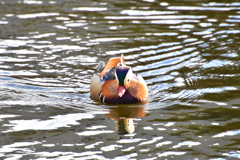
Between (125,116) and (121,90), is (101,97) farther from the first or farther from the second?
(125,116)

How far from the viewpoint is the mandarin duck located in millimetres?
9727

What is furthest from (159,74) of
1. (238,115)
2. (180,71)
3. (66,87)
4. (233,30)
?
(233,30)

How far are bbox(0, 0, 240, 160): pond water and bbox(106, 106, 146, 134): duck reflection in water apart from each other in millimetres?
19

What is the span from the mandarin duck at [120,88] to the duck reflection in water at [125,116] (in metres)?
0.30

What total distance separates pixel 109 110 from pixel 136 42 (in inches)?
178

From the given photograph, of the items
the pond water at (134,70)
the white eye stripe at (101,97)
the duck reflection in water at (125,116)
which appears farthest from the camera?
the white eye stripe at (101,97)

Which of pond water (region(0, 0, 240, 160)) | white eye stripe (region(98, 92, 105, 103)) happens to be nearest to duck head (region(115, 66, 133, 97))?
pond water (region(0, 0, 240, 160))

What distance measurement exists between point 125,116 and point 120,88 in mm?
818

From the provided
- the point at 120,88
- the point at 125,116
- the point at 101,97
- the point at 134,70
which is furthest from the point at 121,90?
the point at 134,70

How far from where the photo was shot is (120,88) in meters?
9.70

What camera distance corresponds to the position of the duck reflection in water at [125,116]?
8.32 m

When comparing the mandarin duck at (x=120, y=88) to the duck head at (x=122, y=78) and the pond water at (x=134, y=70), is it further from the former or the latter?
the pond water at (x=134, y=70)

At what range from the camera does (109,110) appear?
941 cm

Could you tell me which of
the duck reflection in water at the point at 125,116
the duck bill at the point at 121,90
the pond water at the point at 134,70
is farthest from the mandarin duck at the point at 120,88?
the duck reflection in water at the point at 125,116
